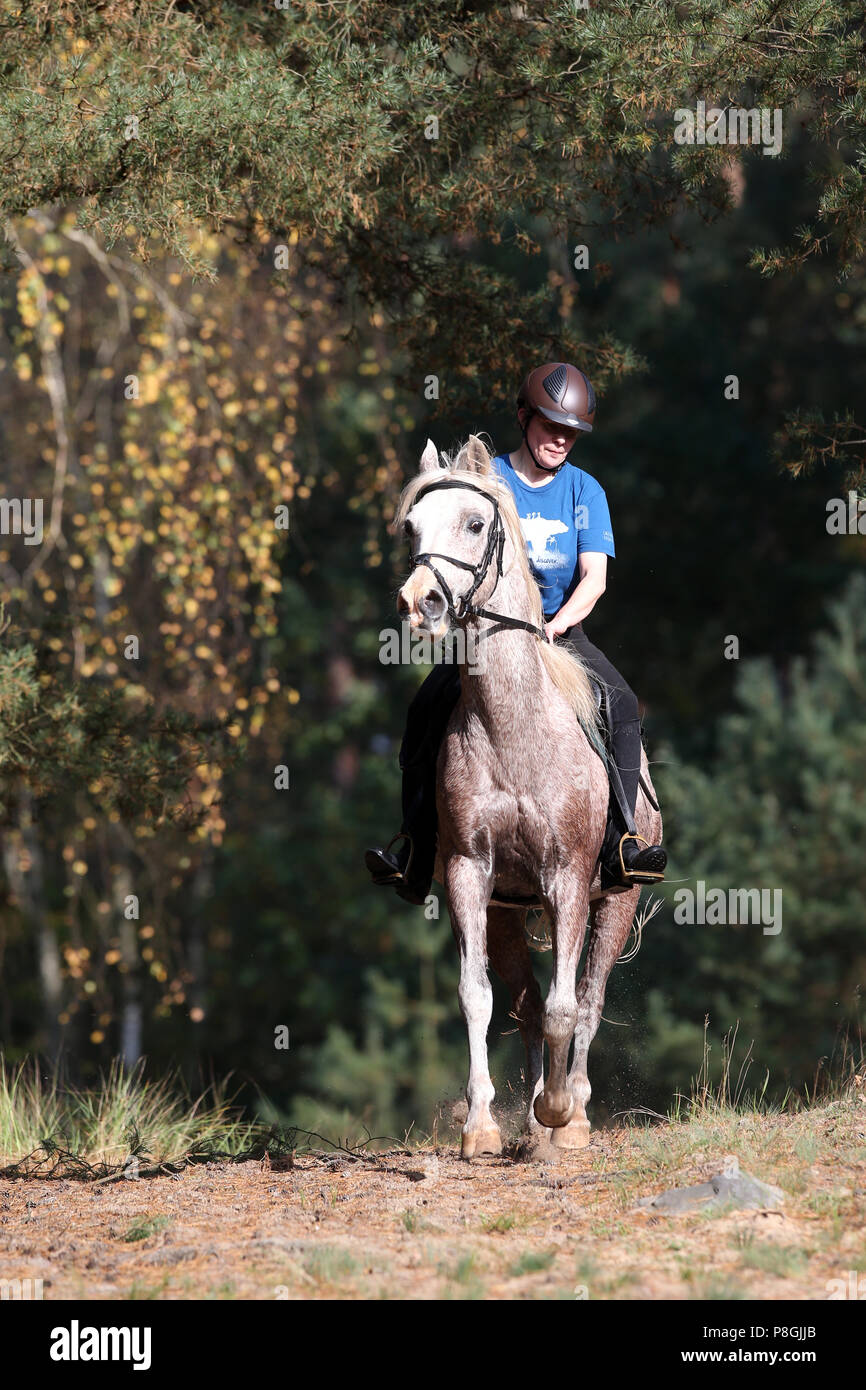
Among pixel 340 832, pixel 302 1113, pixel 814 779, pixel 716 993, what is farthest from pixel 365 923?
pixel 814 779

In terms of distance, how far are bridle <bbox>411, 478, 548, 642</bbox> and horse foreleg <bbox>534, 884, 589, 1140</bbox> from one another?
118 centimetres

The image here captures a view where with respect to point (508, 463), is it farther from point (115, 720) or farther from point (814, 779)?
point (814, 779)

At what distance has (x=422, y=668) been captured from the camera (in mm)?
22750

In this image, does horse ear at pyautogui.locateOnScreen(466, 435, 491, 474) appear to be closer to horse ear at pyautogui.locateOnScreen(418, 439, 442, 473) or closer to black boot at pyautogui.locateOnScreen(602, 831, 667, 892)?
horse ear at pyautogui.locateOnScreen(418, 439, 442, 473)

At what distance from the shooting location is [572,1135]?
7305mm

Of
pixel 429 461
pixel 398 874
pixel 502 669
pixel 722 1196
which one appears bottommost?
pixel 722 1196

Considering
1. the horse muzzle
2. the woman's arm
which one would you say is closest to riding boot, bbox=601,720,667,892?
the woman's arm

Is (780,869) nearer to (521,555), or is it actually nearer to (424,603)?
(521,555)

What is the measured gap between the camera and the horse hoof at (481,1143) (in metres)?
6.40

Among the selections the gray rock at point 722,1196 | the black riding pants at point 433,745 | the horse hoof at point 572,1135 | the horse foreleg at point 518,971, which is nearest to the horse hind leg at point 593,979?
the horse hoof at point 572,1135

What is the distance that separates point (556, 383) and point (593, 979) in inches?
115

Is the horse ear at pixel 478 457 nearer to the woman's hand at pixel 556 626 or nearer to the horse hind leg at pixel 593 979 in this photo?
the woman's hand at pixel 556 626

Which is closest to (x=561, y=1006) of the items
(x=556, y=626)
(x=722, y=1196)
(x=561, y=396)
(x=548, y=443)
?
(x=722, y=1196)

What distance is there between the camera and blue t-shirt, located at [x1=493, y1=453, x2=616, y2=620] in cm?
713
